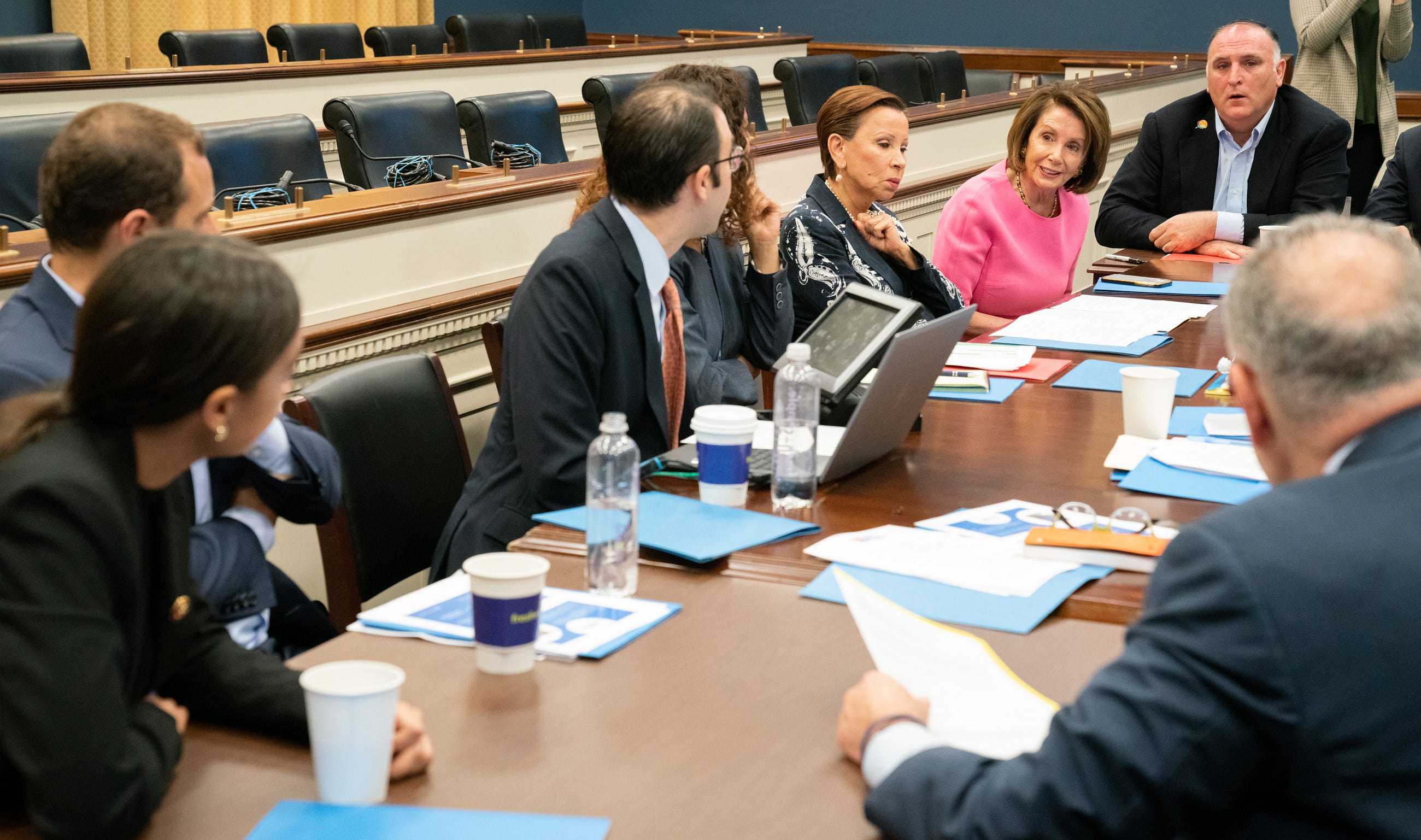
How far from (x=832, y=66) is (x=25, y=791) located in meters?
5.93

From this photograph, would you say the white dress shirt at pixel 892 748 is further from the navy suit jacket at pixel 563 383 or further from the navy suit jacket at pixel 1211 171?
the navy suit jacket at pixel 1211 171

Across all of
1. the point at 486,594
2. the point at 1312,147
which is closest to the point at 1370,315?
the point at 486,594

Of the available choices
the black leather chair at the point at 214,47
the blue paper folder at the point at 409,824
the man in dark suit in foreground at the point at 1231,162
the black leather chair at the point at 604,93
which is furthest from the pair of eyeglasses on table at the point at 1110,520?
the black leather chair at the point at 214,47

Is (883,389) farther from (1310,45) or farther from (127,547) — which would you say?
(1310,45)

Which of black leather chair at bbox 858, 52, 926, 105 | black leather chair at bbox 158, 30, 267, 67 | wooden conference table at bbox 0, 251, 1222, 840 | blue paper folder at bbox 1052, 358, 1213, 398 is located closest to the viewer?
wooden conference table at bbox 0, 251, 1222, 840

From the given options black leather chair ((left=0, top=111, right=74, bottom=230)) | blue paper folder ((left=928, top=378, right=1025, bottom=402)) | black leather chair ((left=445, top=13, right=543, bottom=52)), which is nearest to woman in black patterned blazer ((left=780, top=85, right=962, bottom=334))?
blue paper folder ((left=928, top=378, right=1025, bottom=402))

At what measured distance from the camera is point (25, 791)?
1001 mm

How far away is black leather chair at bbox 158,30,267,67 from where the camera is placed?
5.97 metres

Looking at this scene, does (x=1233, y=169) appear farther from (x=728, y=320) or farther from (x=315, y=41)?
(x=315, y=41)

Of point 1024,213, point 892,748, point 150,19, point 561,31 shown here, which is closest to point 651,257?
point 892,748

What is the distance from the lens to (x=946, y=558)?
1.60 meters

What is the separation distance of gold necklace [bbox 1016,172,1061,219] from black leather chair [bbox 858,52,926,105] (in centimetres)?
299

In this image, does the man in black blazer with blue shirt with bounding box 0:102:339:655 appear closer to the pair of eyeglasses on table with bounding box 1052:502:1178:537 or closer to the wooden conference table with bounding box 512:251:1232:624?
the wooden conference table with bounding box 512:251:1232:624

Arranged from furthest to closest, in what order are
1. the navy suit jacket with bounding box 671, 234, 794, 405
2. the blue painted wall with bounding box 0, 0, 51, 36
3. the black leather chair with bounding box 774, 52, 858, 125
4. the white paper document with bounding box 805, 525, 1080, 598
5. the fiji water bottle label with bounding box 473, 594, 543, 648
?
the blue painted wall with bounding box 0, 0, 51, 36, the black leather chair with bounding box 774, 52, 858, 125, the navy suit jacket with bounding box 671, 234, 794, 405, the white paper document with bounding box 805, 525, 1080, 598, the fiji water bottle label with bounding box 473, 594, 543, 648
